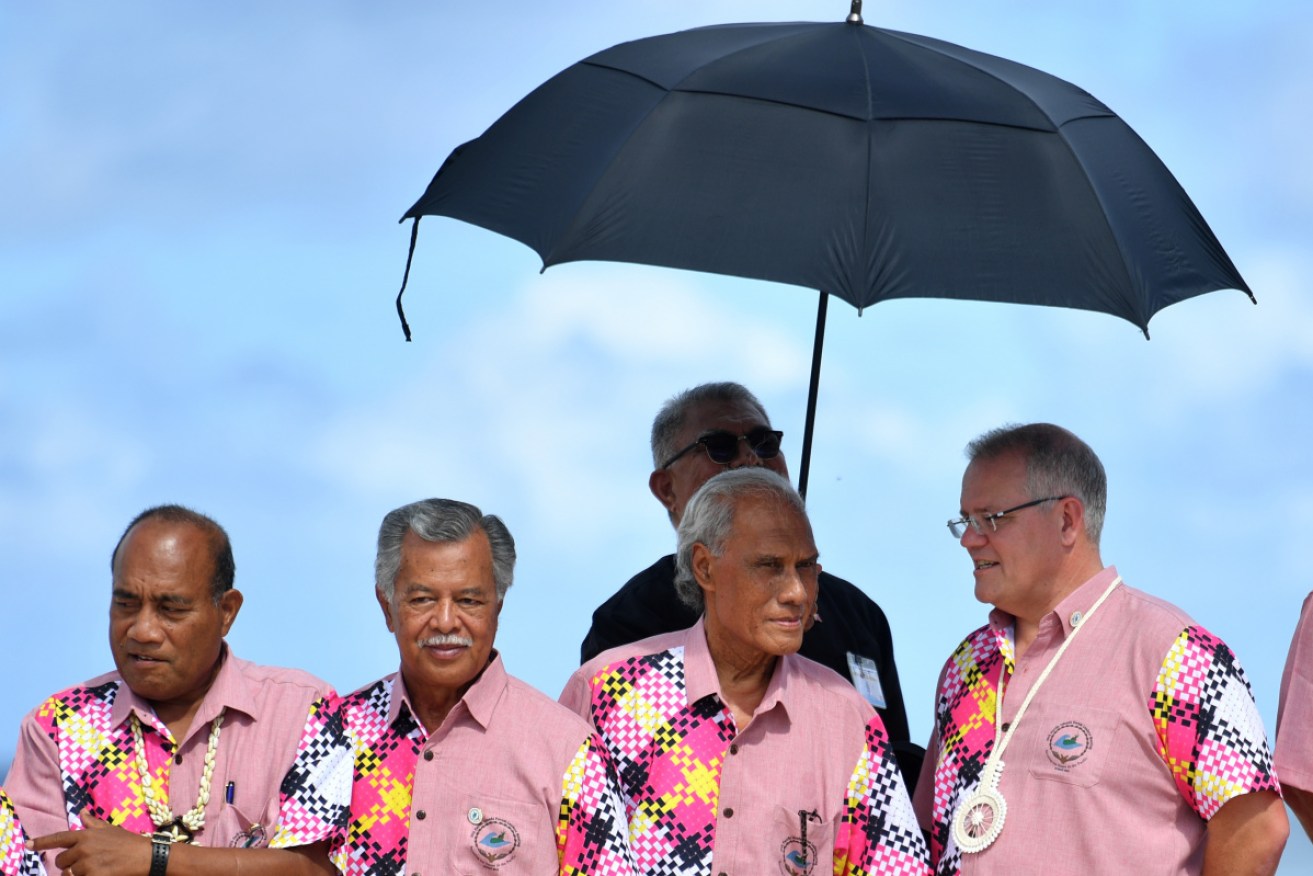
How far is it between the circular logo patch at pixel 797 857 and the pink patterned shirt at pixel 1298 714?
1.27 metres

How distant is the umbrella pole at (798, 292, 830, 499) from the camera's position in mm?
5773

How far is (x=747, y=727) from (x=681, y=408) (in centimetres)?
159

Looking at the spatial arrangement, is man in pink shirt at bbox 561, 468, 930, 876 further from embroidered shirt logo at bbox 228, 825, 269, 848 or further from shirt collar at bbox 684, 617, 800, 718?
embroidered shirt logo at bbox 228, 825, 269, 848

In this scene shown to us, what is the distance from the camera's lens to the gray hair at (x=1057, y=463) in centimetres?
503

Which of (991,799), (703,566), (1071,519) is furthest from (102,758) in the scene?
(1071,519)

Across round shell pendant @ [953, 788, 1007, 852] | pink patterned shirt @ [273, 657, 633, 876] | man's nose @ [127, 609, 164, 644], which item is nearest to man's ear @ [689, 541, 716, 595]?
pink patterned shirt @ [273, 657, 633, 876]

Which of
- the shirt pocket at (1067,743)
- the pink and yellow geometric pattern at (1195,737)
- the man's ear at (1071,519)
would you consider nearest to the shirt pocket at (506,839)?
the pink and yellow geometric pattern at (1195,737)

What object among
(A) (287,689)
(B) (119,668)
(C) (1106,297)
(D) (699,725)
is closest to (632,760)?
(D) (699,725)

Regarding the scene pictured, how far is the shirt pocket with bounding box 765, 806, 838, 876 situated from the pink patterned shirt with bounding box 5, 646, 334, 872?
128 centimetres

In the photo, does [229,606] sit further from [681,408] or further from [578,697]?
[681,408]

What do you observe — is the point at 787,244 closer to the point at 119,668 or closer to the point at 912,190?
the point at 912,190

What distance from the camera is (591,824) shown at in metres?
4.80

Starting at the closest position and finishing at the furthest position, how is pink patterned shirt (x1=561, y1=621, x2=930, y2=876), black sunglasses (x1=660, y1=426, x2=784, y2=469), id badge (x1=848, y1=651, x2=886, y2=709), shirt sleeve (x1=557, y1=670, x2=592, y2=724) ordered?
pink patterned shirt (x1=561, y1=621, x2=930, y2=876), shirt sleeve (x1=557, y1=670, x2=592, y2=724), id badge (x1=848, y1=651, x2=886, y2=709), black sunglasses (x1=660, y1=426, x2=784, y2=469)

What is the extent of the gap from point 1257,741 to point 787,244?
1.69 meters
